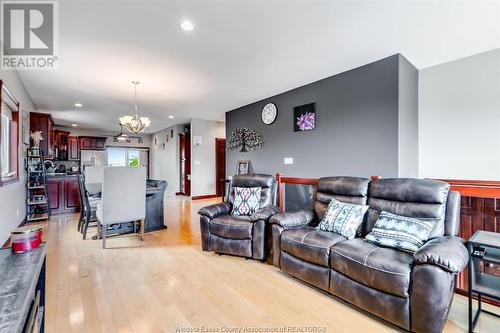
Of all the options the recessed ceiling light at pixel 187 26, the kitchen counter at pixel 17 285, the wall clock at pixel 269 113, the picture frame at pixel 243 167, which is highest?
the recessed ceiling light at pixel 187 26

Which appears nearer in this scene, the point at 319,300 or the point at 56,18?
the point at 319,300

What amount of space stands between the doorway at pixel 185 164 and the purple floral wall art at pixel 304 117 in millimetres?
4441

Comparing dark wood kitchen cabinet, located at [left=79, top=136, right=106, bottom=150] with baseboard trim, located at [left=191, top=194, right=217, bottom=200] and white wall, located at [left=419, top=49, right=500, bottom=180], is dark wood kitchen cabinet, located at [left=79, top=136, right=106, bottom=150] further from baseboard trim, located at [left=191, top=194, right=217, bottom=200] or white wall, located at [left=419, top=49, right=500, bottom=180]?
white wall, located at [left=419, top=49, right=500, bottom=180]

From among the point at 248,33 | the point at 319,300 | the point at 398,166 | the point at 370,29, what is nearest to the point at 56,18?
the point at 248,33

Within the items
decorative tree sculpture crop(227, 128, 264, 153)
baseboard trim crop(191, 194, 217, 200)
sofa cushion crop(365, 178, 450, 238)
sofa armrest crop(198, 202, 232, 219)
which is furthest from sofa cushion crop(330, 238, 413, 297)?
baseboard trim crop(191, 194, 217, 200)

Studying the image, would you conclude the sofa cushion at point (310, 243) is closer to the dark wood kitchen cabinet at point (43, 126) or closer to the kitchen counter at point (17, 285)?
the kitchen counter at point (17, 285)

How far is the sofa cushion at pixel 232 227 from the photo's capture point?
2807 mm

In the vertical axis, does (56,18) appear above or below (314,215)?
above

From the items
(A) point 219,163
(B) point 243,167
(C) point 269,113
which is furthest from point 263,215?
(A) point 219,163

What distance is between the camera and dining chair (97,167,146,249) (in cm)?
320

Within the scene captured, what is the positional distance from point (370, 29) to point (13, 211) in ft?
18.2

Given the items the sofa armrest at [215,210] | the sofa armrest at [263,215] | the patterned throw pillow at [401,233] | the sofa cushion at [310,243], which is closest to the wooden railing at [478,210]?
the patterned throw pillow at [401,233]

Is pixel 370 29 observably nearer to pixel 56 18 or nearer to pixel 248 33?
pixel 248 33

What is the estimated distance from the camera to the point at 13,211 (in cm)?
361
